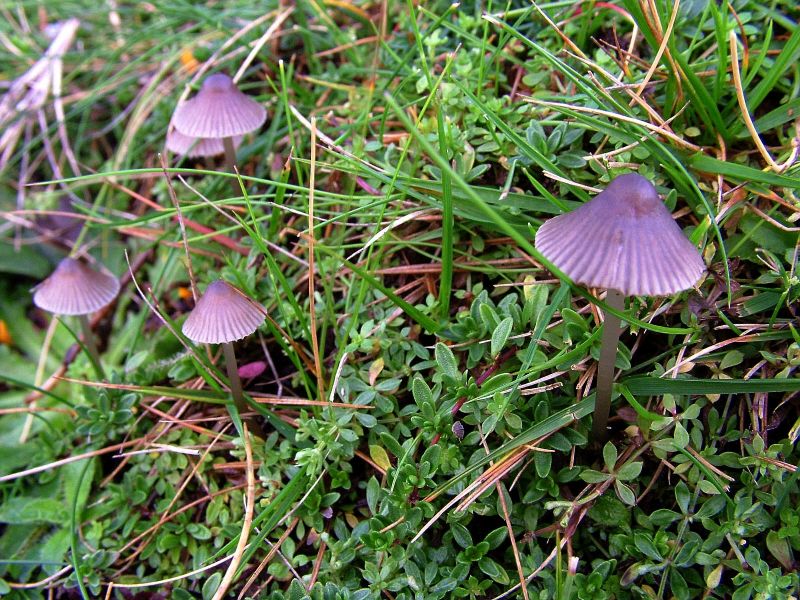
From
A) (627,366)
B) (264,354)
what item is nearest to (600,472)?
(627,366)

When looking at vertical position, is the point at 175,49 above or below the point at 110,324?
above

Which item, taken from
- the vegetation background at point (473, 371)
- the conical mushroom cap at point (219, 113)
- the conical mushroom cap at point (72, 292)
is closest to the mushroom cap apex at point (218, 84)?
the conical mushroom cap at point (219, 113)

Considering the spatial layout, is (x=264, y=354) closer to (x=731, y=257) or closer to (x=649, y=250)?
(x=649, y=250)

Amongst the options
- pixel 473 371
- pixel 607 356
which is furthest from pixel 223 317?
pixel 607 356

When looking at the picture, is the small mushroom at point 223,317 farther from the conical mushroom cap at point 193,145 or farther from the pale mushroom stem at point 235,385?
the conical mushroom cap at point 193,145

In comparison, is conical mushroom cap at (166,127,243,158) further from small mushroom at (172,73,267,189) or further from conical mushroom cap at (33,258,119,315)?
conical mushroom cap at (33,258,119,315)

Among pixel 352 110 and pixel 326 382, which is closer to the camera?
pixel 326 382
